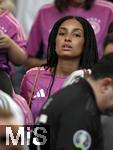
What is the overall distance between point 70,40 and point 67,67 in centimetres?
18

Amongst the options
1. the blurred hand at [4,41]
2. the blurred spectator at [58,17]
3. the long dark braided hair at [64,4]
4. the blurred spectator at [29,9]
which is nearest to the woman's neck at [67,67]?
the blurred hand at [4,41]

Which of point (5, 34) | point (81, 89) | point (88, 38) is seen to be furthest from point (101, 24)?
point (81, 89)

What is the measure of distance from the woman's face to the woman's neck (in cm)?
4

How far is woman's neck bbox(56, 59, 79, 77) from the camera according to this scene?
165 inches

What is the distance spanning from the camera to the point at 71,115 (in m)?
2.94

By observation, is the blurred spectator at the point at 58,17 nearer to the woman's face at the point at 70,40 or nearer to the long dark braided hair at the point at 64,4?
the long dark braided hair at the point at 64,4

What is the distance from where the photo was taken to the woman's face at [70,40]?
4160 millimetres

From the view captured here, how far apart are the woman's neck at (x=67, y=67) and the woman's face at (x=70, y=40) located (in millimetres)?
38

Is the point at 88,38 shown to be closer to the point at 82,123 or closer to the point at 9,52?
the point at 9,52

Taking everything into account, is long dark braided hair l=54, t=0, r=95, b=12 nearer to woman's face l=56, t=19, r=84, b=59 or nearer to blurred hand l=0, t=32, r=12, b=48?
woman's face l=56, t=19, r=84, b=59

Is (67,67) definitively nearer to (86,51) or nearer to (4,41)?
(86,51)

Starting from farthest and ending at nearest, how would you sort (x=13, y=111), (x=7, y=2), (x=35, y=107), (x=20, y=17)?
(x=20, y=17) → (x=7, y=2) → (x=35, y=107) → (x=13, y=111)

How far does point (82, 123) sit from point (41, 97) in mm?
1146

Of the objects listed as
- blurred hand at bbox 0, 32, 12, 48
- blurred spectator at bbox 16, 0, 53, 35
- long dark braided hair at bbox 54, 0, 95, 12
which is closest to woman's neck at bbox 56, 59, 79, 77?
blurred hand at bbox 0, 32, 12, 48
